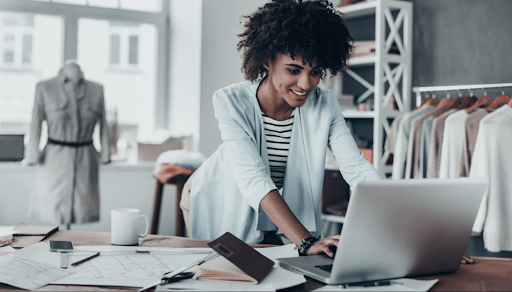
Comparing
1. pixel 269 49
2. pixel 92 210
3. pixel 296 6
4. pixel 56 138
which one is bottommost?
pixel 92 210

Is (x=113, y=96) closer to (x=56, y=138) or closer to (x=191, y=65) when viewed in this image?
(x=191, y=65)

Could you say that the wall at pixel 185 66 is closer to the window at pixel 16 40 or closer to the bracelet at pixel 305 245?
the window at pixel 16 40

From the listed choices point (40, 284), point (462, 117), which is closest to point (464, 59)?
point (462, 117)

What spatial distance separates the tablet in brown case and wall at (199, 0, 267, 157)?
297 cm

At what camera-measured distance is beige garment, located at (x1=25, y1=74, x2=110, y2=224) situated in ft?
10.5

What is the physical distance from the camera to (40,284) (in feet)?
3.24

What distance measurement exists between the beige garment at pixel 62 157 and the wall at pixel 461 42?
2.31 meters

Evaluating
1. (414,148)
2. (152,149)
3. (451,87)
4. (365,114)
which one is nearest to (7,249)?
(414,148)

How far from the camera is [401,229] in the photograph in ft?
3.22

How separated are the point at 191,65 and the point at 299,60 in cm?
275

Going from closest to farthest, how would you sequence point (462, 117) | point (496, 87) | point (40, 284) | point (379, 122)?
point (40, 284) → point (462, 117) → point (496, 87) → point (379, 122)

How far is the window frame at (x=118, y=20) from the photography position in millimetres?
4000

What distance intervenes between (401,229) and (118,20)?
3801 millimetres

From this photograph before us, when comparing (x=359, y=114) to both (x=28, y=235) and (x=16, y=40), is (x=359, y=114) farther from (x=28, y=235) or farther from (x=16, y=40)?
(x=16, y=40)
